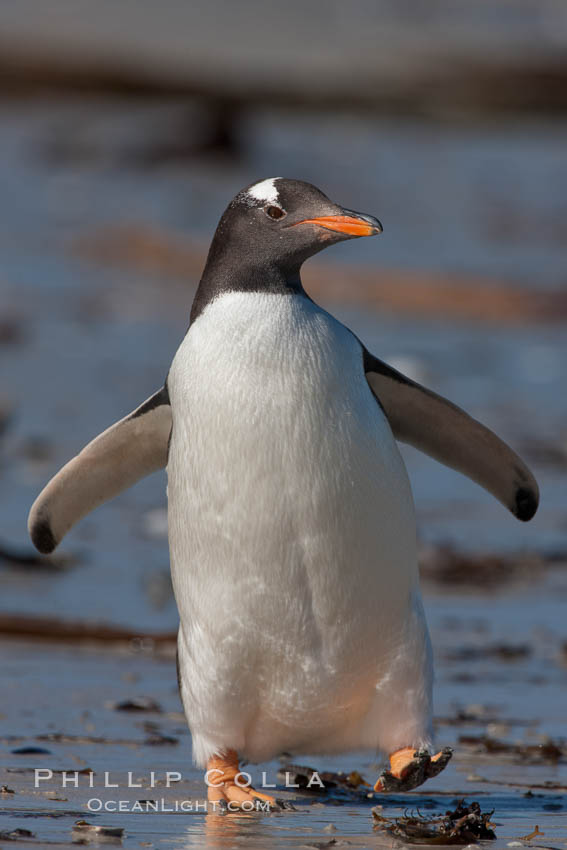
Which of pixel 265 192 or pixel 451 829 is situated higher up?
pixel 265 192

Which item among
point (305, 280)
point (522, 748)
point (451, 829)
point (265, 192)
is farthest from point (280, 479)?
point (305, 280)

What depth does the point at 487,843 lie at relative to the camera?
3521mm

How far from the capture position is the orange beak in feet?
13.4

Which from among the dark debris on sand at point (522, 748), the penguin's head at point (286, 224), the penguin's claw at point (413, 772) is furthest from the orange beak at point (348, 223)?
the dark debris on sand at point (522, 748)

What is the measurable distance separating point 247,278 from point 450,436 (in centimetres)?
85

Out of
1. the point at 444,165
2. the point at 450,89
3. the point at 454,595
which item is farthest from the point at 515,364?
the point at 450,89

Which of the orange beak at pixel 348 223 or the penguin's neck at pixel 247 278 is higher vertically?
the orange beak at pixel 348 223

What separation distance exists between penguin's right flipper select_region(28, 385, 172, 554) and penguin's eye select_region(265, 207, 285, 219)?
1.85 ft

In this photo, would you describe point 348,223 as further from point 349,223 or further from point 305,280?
point 305,280

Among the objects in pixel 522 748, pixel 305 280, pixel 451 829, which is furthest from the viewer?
pixel 305 280

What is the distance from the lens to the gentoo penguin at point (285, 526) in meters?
4.00

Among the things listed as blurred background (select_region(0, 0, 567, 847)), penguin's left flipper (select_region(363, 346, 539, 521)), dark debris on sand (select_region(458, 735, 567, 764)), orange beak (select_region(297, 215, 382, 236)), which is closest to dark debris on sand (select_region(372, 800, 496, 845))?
blurred background (select_region(0, 0, 567, 847))

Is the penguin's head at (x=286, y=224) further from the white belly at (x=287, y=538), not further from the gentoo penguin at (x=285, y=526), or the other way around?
the white belly at (x=287, y=538)

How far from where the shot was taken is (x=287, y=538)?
3992 millimetres
